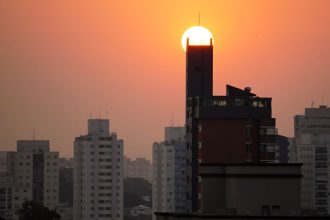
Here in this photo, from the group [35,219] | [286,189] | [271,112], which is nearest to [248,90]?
[271,112]

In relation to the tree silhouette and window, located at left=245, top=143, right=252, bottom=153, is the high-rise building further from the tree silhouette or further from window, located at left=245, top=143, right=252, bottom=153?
the tree silhouette

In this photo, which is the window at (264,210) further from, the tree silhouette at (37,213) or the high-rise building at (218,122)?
the tree silhouette at (37,213)

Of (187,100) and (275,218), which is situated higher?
(187,100)

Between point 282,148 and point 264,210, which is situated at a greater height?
point 282,148

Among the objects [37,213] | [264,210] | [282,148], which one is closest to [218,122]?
[37,213]

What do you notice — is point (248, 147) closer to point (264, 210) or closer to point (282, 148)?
point (264, 210)

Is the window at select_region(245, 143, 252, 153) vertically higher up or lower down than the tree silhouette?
higher up

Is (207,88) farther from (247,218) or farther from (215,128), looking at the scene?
(247,218)

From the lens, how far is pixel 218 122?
4532 inches

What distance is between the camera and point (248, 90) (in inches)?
4665

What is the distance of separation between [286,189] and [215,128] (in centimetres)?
6954

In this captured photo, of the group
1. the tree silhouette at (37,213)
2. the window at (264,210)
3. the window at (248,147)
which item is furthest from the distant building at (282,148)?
the window at (264,210)

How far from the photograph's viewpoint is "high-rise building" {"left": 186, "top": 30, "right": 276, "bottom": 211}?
11344 cm

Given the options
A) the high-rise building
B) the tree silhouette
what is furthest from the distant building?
the high-rise building
